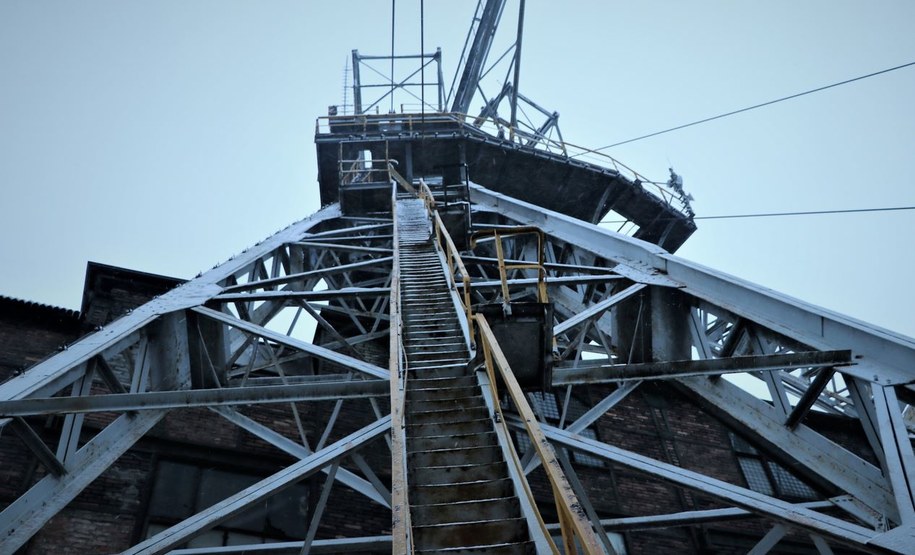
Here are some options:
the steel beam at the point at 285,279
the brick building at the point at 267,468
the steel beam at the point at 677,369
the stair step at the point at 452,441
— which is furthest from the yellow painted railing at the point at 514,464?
the brick building at the point at 267,468

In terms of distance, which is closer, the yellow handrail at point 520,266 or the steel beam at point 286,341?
the yellow handrail at point 520,266

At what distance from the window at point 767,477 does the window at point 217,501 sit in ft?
25.2

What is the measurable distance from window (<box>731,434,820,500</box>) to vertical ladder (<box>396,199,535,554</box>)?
7927mm

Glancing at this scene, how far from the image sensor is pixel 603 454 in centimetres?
520

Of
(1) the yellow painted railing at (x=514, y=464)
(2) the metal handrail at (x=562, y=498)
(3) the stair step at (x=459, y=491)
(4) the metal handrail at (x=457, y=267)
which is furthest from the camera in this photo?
(4) the metal handrail at (x=457, y=267)

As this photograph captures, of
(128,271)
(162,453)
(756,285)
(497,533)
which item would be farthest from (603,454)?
(128,271)

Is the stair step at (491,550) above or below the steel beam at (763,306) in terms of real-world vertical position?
below

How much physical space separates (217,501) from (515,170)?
899 cm

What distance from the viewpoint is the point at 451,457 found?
4.45 metres

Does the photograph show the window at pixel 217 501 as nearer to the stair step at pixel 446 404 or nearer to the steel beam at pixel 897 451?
the stair step at pixel 446 404

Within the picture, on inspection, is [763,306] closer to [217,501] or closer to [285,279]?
[285,279]

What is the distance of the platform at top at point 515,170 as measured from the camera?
577 inches

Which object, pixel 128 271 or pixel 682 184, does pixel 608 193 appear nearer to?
pixel 682 184

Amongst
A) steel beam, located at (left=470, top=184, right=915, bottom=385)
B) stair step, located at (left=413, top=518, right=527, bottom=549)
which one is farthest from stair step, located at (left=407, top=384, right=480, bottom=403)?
Answer: steel beam, located at (left=470, top=184, right=915, bottom=385)
